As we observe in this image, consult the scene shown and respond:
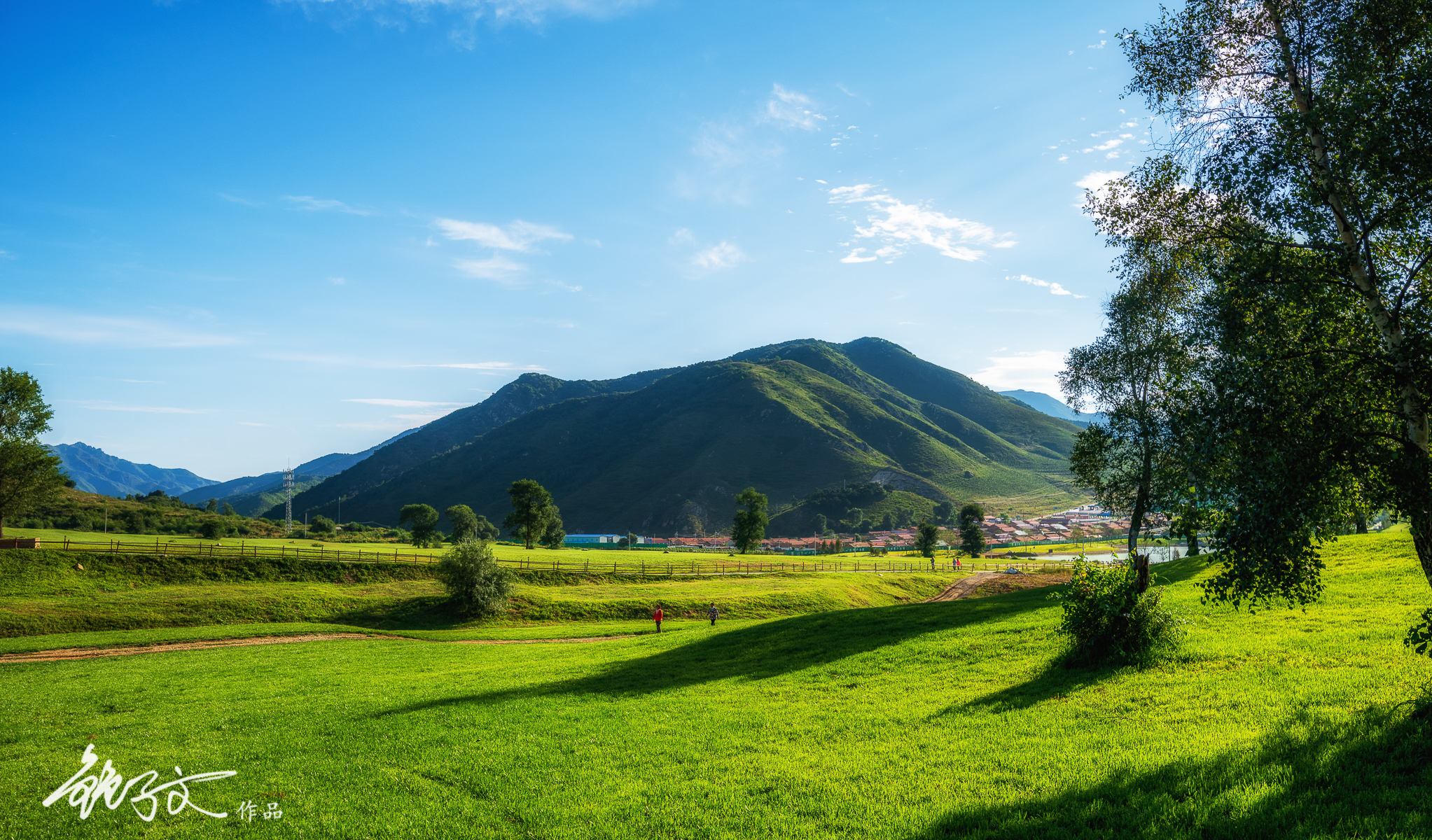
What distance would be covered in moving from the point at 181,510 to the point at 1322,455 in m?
190

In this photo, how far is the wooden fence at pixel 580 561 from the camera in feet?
200

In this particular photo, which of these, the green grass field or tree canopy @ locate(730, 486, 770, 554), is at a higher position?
the green grass field

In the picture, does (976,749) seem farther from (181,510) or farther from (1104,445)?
(181,510)

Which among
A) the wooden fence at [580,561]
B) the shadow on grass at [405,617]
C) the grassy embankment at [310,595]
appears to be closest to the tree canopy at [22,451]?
the wooden fence at [580,561]

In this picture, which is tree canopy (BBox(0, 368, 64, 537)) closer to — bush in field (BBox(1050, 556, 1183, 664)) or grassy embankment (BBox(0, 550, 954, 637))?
grassy embankment (BBox(0, 550, 954, 637))

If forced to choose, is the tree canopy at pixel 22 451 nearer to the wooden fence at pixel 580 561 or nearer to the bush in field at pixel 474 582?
the wooden fence at pixel 580 561

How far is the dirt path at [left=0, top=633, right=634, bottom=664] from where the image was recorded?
112 feet

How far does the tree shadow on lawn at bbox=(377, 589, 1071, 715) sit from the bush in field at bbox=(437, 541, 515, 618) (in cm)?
2643

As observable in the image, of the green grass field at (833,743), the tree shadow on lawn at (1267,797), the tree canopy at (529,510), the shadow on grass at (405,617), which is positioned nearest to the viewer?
the tree shadow on lawn at (1267,797)

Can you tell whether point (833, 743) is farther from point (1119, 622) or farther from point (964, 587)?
point (964, 587)

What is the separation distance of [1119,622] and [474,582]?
47.7m

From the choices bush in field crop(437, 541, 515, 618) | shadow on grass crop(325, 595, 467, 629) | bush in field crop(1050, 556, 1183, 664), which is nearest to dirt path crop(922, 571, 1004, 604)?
bush in field crop(437, 541, 515, 618)

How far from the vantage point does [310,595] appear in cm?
5266

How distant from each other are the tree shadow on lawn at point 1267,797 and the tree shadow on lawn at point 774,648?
1359cm
